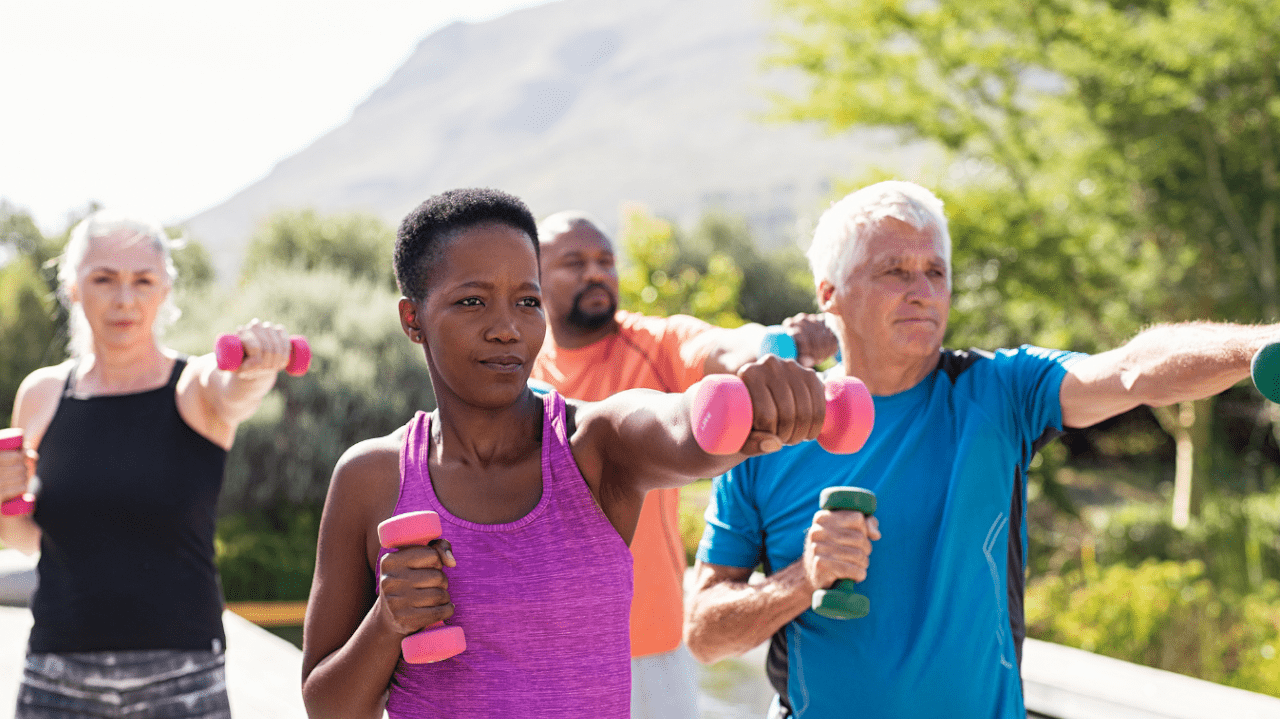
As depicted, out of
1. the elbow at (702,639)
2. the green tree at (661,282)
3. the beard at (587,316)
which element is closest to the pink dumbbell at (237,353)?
the beard at (587,316)

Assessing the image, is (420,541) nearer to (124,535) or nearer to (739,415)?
(739,415)

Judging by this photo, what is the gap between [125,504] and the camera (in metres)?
2.68

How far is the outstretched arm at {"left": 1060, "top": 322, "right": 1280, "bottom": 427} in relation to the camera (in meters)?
1.90

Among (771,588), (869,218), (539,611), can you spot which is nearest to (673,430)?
(539,611)

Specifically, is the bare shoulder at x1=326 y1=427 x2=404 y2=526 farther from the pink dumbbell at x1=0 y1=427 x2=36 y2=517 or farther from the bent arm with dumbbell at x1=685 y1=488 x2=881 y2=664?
the pink dumbbell at x1=0 y1=427 x2=36 y2=517

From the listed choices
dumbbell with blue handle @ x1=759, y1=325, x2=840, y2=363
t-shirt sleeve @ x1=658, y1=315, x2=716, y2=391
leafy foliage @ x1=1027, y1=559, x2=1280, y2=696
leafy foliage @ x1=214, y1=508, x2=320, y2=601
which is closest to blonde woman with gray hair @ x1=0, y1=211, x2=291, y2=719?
t-shirt sleeve @ x1=658, y1=315, x2=716, y2=391

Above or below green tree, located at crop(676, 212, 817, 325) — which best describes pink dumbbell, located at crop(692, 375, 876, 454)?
below

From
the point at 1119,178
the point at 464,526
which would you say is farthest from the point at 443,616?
the point at 1119,178

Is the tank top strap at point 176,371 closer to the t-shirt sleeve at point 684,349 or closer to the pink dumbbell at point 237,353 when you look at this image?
the pink dumbbell at point 237,353

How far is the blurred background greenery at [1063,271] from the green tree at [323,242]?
858cm

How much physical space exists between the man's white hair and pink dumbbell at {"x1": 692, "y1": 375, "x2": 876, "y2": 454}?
1208 mm

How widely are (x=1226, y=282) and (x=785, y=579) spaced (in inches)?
384

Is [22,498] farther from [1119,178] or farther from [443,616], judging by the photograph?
[1119,178]

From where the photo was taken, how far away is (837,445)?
1.22 metres
